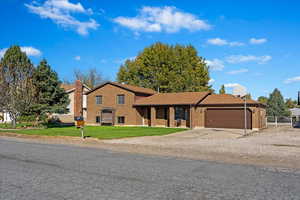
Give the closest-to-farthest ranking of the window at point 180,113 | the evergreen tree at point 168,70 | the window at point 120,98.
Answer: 1. the window at point 180,113
2. the window at point 120,98
3. the evergreen tree at point 168,70

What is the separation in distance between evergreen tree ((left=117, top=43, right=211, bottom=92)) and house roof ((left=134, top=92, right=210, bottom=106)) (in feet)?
45.0

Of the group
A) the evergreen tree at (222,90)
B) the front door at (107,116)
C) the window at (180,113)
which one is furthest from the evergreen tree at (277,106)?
the front door at (107,116)

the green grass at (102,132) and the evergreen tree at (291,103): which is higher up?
the evergreen tree at (291,103)

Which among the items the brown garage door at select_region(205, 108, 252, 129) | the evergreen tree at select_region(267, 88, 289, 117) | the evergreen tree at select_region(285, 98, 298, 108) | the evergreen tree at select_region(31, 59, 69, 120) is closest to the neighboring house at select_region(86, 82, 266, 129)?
the brown garage door at select_region(205, 108, 252, 129)

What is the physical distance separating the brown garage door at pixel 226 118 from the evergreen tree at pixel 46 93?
1880 cm

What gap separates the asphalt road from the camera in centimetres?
518

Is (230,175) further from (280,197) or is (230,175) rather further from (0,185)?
(0,185)

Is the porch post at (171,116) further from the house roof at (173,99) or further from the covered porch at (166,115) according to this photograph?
the house roof at (173,99)

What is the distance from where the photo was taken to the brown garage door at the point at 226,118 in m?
A: 26.7

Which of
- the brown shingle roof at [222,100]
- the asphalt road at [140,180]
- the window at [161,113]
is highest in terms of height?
the brown shingle roof at [222,100]

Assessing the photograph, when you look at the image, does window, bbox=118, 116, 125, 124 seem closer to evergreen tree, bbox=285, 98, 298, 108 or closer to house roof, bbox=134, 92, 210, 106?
house roof, bbox=134, 92, 210, 106

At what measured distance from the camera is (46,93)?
31141 millimetres

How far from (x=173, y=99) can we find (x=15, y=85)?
18417 millimetres

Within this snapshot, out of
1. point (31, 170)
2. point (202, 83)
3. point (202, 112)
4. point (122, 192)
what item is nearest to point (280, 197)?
point (122, 192)
